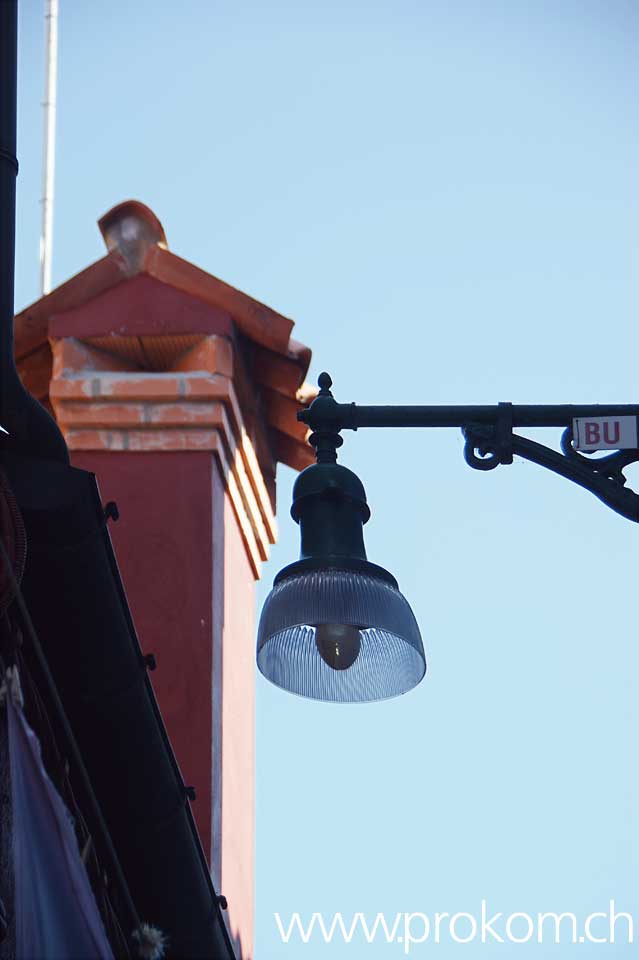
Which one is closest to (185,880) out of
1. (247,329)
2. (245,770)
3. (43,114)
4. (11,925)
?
(11,925)

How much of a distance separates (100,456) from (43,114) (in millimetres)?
10421

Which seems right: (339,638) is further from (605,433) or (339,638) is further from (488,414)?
(605,433)

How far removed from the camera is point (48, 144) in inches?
729

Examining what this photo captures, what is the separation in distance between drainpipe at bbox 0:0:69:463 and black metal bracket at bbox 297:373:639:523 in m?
0.98

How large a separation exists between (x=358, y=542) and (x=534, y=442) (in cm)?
67

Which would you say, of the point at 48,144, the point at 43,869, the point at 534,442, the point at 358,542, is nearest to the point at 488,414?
the point at 534,442

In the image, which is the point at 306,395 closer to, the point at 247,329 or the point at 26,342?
the point at 247,329

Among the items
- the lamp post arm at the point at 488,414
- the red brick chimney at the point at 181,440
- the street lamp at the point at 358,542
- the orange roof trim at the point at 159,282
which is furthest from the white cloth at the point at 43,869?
the orange roof trim at the point at 159,282

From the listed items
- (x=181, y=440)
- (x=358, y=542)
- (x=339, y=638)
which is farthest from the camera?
(x=181, y=440)

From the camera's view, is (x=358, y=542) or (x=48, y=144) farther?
(x=48, y=144)

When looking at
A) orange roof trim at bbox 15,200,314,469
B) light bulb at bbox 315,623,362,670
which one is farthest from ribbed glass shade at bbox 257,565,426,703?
orange roof trim at bbox 15,200,314,469

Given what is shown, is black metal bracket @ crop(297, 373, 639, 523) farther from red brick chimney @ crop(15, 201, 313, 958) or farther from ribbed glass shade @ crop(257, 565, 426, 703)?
red brick chimney @ crop(15, 201, 313, 958)

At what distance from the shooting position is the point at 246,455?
9.56 m

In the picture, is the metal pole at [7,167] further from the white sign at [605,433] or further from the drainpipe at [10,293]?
the white sign at [605,433]
